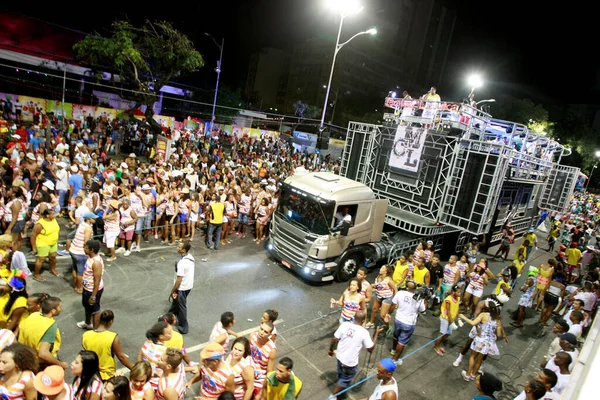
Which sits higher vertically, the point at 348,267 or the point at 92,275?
the point at 92,275

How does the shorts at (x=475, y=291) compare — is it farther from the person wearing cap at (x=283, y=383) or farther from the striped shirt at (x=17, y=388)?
the striped shirt at (x=17, y=388)

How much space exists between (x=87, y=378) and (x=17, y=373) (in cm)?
55

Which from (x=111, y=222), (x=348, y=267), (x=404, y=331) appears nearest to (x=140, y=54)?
(x=111, y=222)

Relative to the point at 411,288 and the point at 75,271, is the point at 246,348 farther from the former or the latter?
the point at 75,271

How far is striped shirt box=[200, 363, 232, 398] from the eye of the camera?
3566mm

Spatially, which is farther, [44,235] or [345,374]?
[44,235]

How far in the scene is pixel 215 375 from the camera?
359cm

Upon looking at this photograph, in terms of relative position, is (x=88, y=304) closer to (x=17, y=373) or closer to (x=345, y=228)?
(x=17, y=373)

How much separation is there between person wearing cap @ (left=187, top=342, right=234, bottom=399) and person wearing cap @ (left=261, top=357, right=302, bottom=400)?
18.1 inches

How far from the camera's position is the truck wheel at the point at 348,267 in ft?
30.6

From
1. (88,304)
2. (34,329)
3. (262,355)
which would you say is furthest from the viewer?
(88,304)

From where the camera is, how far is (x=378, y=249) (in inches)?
396

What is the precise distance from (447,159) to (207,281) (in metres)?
8.71

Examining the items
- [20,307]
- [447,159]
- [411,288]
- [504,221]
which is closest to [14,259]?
[20,307]
